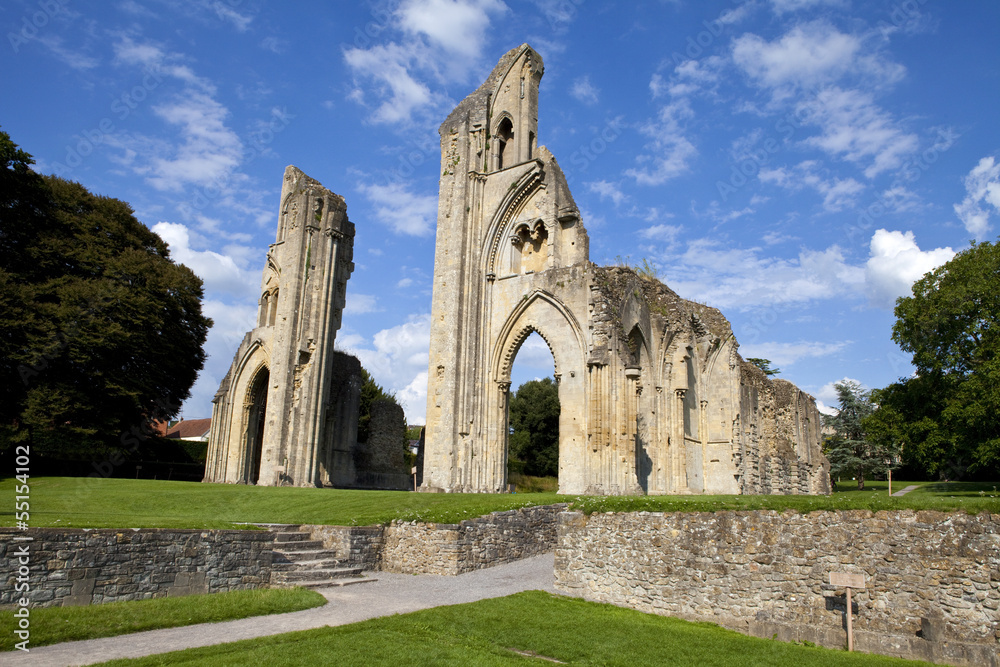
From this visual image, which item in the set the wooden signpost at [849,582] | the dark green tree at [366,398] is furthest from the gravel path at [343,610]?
the dark green tree at [366,398]

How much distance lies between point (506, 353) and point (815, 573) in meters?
16.8

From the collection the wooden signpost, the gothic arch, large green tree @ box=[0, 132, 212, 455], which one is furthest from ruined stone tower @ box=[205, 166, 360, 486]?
the wooden signpost

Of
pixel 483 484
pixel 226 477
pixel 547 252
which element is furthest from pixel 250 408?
pixel 547 252

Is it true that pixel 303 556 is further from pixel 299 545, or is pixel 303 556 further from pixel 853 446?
pixel 853 446

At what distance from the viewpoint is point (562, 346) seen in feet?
73.5

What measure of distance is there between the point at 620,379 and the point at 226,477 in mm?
16767

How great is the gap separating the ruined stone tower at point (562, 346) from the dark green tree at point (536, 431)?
17.3m

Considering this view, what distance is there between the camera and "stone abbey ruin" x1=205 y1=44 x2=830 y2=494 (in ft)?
71.5

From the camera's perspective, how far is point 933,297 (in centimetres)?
2555

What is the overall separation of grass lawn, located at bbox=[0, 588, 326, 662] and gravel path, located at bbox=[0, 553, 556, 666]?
0.60 feet

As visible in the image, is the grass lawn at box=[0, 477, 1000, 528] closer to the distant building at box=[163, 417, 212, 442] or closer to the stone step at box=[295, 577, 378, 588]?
the stone step at box=[295, 577, 378, 588]

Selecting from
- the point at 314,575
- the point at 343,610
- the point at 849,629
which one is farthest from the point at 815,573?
the point at 314,575

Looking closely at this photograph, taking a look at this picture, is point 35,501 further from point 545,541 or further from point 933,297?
point 933,297

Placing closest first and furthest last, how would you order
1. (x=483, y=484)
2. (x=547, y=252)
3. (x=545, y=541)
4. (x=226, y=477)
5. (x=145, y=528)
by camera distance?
(x=145, y=528) < (x=545, y=541) < (x=483, y=484) < (x=547, y=252) < (x=226, y=477)
